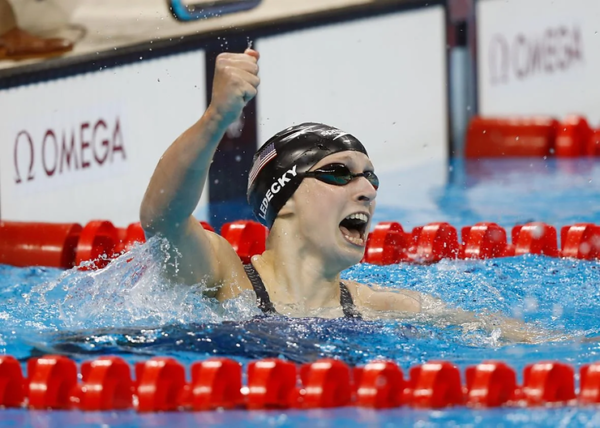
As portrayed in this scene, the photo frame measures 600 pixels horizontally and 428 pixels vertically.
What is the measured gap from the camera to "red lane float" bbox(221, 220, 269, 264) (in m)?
4.92

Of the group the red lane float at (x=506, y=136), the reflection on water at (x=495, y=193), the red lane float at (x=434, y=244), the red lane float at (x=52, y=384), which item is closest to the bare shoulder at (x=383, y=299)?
the red lane float at (x=52, y=384)

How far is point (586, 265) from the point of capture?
4.71 metres

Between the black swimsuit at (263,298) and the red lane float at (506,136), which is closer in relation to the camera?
the black swimsuit at (263,298)

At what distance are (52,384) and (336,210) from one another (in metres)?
0.98

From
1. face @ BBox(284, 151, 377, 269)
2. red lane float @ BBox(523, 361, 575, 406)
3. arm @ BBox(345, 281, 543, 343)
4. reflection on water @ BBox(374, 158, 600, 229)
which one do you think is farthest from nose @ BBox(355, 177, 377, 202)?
reflection on water @ BBox(374, 158, 600, 229)

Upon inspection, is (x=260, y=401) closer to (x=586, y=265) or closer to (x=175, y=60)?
(x=586, y=265)

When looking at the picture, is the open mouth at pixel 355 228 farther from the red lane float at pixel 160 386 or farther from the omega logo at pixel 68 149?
the omega logo at pixel 68 149

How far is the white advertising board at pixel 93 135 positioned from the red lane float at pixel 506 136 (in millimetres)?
2892

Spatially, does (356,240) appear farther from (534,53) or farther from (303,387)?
(534,53)

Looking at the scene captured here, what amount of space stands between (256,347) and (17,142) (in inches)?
119

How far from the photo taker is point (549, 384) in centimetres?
261

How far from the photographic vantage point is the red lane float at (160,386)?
266 cm

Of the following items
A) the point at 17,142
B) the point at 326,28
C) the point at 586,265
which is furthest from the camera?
the point at 326,28

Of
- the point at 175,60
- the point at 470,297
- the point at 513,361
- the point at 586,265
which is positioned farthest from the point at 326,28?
the point at 513,361
